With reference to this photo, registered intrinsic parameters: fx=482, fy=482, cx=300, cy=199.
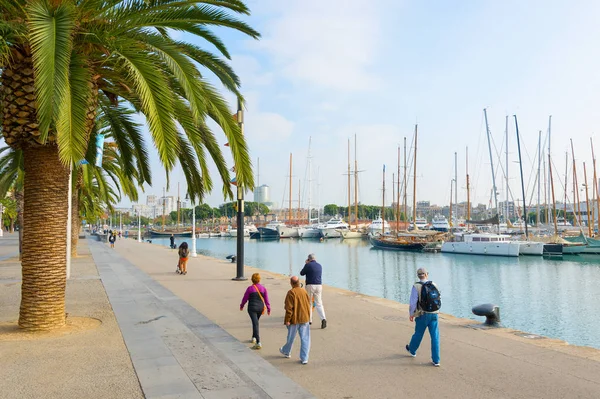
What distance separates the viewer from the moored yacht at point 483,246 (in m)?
44.4

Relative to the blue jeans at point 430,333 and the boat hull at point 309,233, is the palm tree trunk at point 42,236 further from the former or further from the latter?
the boat hull at point 309,233

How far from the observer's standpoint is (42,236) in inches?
330

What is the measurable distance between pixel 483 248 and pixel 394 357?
41708 mm

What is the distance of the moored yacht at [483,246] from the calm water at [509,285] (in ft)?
4.08

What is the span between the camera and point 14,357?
708 centimetres

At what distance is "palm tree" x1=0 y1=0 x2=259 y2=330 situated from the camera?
7.09 metres

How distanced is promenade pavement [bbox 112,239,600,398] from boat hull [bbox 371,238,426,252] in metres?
40.3

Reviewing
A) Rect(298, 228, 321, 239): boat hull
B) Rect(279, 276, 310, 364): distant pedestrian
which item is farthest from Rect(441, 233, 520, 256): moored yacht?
Rect(298, 228, 321, 239): boat hull

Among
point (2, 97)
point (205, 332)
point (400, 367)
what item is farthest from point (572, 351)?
point (2, 97)

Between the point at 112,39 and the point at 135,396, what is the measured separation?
220 inches

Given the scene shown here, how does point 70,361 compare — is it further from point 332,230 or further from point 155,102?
point 332,230

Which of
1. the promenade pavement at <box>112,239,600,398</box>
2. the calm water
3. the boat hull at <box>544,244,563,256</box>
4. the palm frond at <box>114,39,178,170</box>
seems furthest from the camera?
the boat hull at <box>544,244,563,256</box>

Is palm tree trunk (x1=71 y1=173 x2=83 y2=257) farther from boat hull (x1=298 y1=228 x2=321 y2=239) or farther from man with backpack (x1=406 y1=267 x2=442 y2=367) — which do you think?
boat hull (x1=298 y1=228 x2=321 y2=239)

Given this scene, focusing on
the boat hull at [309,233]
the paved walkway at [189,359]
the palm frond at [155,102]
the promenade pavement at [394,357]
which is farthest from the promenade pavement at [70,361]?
the boat hull at [309,233]
